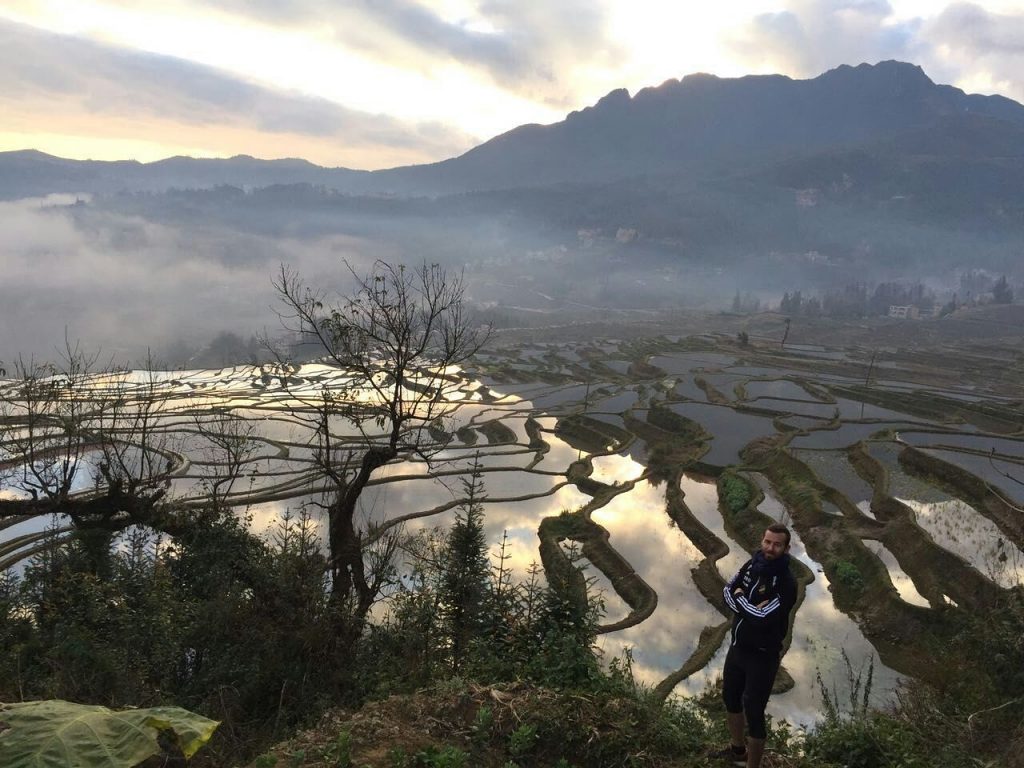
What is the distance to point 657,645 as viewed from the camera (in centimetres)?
1964

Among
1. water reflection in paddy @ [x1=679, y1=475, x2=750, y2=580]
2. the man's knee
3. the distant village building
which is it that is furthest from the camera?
the distant village building

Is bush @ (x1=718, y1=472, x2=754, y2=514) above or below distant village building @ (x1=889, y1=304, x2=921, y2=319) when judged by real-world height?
below

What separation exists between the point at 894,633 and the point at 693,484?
1543 centimetres

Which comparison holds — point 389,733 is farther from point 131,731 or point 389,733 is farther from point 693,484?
point 693,484

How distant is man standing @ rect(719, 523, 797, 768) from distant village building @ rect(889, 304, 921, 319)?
7305 inches

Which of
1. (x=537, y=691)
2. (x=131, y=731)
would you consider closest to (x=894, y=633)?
(x=537, y=691)

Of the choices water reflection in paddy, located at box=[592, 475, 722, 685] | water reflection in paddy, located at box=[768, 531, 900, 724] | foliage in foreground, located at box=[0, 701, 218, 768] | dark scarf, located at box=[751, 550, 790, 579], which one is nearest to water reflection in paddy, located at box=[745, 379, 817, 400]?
water reflection in paddy, located at box=[592, 475, 722, 685]

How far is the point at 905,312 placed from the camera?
163m

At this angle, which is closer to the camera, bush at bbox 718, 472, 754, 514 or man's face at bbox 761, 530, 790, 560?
man's face at bbox 761, 530, 790, 560

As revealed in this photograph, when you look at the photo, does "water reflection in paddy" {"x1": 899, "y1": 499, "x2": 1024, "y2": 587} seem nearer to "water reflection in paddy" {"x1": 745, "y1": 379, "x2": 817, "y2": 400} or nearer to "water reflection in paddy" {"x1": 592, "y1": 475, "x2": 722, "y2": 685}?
"water reflection in paddy" {"x1": 592, "y1": 475, "x2": 722, "y2": 685}

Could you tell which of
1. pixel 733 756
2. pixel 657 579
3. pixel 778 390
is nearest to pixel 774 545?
pixel 733 756

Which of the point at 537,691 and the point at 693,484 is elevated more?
the point at 537,691

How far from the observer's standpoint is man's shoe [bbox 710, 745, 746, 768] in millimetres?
6797

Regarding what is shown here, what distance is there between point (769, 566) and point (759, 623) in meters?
0.61
